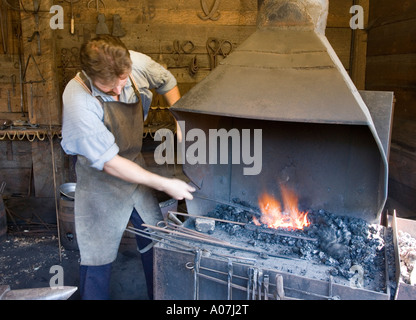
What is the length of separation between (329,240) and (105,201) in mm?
1116

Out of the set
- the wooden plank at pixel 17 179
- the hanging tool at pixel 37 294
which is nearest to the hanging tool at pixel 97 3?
the wooden plank at pixel 17 179

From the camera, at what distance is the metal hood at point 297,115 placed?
5.59ft

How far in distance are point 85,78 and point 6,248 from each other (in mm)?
2110

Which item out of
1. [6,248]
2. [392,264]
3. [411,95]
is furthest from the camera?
[6,248]

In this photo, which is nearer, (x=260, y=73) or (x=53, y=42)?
(x=260, y=73)

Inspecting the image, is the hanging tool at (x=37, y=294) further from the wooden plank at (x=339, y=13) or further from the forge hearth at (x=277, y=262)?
the wooden plank at (x=339, y=13)

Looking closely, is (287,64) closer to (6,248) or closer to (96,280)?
(96,280)

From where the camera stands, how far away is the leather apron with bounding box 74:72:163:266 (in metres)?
2.07

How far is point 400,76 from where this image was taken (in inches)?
116

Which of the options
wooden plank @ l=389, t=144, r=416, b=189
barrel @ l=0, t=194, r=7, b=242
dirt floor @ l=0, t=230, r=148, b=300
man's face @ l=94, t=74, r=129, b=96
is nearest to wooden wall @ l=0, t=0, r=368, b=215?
barrel @ l=0, t=194, r=7, b=242

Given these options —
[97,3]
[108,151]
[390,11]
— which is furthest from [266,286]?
[97,3]

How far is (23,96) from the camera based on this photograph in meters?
3.70

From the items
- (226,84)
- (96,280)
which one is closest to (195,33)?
(226,84)

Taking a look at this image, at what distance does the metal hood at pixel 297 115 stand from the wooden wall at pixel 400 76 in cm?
94
